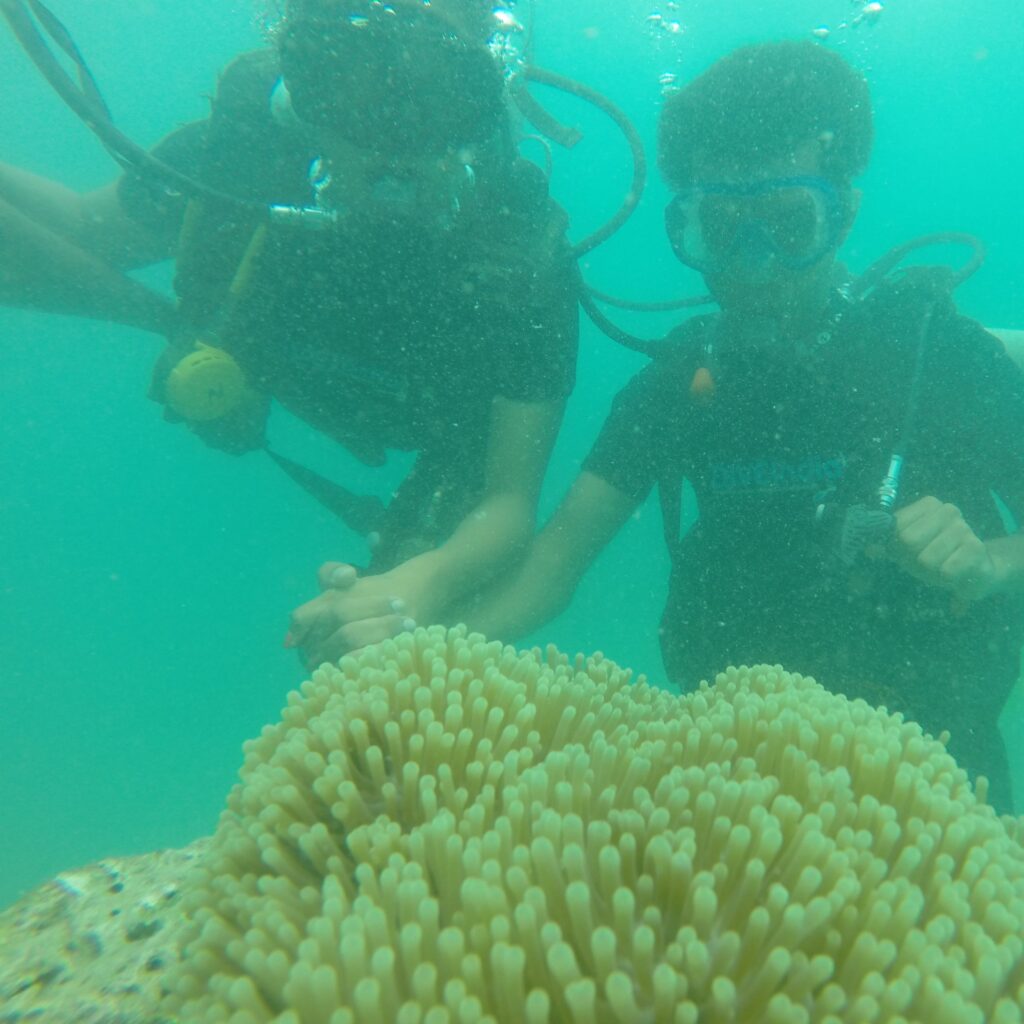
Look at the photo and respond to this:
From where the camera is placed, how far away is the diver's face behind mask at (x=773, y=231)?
4.12 m

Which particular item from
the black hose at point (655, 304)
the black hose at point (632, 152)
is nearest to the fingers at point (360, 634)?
the black hose at point (632, 152)

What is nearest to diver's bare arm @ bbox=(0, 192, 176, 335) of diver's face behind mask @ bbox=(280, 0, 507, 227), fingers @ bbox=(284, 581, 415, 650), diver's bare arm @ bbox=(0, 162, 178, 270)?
diver's bare arm @ bbox=(0, 162, 178, 270)

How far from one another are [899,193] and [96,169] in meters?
56.8

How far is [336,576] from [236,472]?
59038 millimetres

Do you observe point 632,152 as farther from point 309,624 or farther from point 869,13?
point 869,13

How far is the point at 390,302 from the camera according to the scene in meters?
4.73

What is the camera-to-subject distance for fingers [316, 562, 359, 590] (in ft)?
10.2

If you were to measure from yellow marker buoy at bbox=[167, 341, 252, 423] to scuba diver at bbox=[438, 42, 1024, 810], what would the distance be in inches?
90.3

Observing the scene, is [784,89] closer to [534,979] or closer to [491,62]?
[491,62]

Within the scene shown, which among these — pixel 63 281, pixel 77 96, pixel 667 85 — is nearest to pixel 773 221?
pixel 77 96

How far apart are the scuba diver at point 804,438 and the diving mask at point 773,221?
0.01 metres

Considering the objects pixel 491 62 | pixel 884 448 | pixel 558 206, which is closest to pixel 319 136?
pixel 491 62

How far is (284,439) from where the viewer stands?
52562 millimetres

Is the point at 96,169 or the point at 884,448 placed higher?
the point at 96,169
